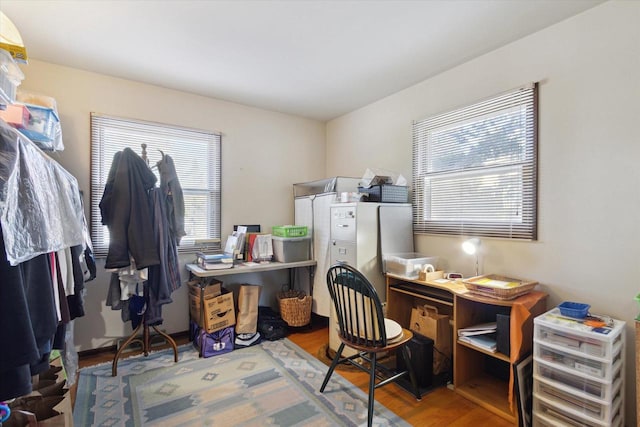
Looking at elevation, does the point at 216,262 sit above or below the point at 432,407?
above

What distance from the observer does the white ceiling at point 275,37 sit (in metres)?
1.91

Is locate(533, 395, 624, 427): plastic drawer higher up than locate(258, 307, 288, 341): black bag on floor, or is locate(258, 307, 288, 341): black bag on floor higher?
locate(533, 395, 624, 427): plastic drawer

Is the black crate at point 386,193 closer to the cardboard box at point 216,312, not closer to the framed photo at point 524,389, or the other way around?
the framed photo at point 524,389

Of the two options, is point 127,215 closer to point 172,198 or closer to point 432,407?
point 172,198

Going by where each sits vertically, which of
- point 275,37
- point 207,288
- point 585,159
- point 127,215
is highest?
point 275,37

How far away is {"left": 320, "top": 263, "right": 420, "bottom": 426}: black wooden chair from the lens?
1.84m

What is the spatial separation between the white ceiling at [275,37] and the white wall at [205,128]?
0.57 ft

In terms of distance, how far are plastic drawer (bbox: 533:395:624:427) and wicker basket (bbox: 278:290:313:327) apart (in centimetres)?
204

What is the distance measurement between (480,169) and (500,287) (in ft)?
3.30

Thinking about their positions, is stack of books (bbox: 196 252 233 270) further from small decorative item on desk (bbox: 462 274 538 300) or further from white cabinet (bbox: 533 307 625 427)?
white cabinet (bbox: 533 307 625 427)

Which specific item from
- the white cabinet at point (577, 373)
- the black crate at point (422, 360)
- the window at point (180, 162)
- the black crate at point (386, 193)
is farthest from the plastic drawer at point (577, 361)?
the window at point (180, 162)

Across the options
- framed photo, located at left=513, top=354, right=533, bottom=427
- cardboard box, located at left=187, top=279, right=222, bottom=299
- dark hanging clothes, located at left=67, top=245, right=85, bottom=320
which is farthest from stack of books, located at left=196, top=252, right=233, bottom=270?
framed photo, located at left=513, top=354, right=533, bottom=427

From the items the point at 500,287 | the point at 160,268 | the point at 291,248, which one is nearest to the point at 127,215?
the point at 160,268

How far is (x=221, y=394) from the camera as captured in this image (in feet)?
7.01
